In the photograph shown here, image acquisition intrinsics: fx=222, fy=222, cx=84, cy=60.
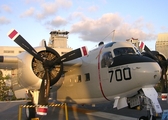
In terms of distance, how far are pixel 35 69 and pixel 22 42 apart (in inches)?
53.7

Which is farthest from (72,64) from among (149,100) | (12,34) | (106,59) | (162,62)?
(162,62)

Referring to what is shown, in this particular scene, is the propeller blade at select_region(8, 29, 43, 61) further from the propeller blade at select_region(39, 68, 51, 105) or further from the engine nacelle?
the propeller blade at select_region(39, 68, 51, 105)

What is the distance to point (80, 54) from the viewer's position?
33.4 ft

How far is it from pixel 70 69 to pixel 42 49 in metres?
2.48

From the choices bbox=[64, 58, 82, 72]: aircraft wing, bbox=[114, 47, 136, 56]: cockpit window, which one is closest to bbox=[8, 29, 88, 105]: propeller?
bbox=[64, 58, 82, 72]: aircraft wing

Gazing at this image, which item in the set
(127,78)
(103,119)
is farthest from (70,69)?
(127,78)

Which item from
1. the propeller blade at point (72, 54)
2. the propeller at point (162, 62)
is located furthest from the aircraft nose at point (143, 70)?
the propeller at point (162, 62)

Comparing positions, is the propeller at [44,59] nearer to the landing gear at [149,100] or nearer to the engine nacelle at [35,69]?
the engine nacelle at [35,69]

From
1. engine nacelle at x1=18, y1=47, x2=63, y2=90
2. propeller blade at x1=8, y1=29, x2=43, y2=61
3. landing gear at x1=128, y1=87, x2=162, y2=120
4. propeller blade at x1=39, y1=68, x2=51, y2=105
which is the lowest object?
landing gear at x1=128, y1=87, x2=162, y2=120

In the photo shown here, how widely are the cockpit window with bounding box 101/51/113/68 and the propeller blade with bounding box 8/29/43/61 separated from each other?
9.06ft

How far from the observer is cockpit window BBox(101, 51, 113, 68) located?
953cm

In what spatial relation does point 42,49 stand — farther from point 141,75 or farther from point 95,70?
point 141,75

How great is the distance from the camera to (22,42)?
10102 mm

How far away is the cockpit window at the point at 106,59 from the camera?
9.53 metres
